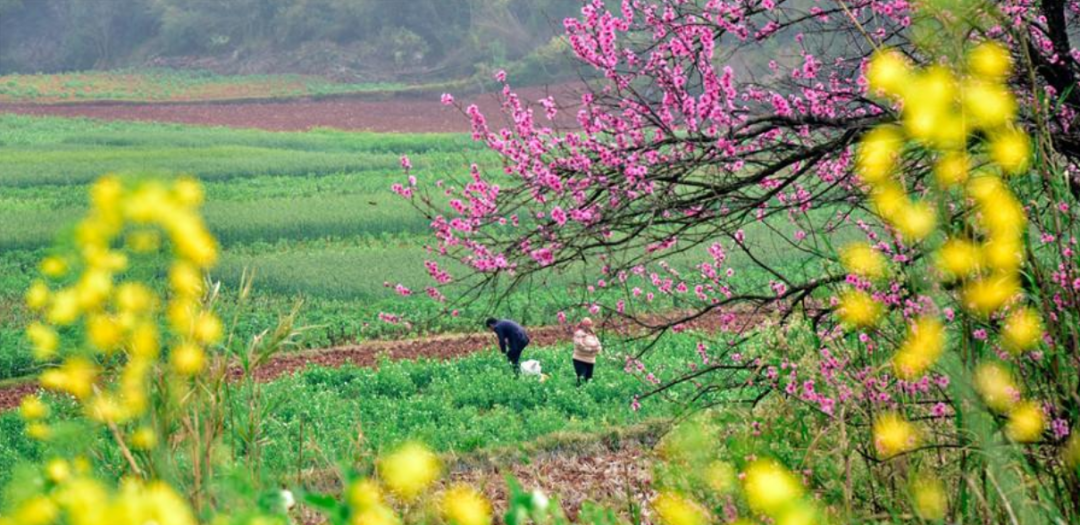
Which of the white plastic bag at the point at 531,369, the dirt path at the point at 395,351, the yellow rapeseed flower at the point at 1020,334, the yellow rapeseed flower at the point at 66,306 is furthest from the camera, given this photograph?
the dirt path at the point at 395,351

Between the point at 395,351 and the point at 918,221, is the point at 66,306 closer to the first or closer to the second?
the point at 918,221

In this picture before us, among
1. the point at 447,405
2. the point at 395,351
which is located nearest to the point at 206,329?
the point at 447,405

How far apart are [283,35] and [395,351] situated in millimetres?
42598

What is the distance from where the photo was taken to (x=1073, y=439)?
328 centimetres

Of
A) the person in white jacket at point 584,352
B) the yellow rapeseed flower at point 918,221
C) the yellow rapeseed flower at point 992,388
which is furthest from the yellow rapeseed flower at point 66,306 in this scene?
the person in white jacket at point 584,352

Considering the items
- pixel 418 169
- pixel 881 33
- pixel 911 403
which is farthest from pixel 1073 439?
pixel 418 169

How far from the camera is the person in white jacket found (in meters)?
12.4

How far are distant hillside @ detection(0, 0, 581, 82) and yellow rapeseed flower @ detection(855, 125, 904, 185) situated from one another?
152 feet

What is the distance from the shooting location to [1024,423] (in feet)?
9.27

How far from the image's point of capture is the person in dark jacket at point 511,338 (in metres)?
13.1

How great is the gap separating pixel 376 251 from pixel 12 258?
607 cm

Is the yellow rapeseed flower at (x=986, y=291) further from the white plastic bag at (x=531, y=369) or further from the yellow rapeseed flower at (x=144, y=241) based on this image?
the white plastic bag at (x=531, y=369)

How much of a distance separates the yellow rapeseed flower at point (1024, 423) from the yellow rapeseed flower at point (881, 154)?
2.05 feet

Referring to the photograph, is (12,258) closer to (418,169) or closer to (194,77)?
(418,169)
